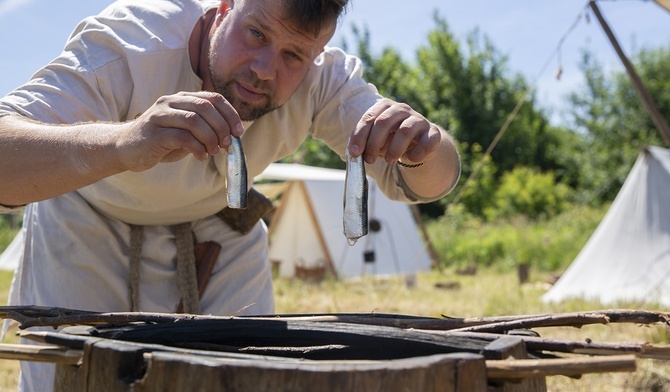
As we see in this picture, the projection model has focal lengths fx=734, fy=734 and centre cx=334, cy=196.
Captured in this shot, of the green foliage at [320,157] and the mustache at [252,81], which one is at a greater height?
the green foliage at [320,157]

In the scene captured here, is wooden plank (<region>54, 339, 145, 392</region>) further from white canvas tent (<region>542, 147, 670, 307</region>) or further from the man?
white canvas tent (<region>542, 147, 670, 307</region>)

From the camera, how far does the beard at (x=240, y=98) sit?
198 centimetres

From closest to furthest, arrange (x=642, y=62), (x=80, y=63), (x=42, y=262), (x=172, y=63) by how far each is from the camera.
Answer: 1. (x=80, y=63)
2. (x=172, y=63)
3. (x=42, y=262)
4. (x=642, y=62)

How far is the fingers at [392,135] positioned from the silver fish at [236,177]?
0.80 feet

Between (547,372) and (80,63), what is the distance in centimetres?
141

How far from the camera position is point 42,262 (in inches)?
89.7

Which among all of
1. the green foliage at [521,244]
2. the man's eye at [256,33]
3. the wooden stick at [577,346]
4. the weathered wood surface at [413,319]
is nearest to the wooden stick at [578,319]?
the weathered wood surface at [413,319]

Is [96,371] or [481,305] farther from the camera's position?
[481,305]

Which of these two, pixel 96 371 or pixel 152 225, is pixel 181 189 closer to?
pixel 152 225

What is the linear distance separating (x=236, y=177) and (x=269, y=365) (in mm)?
630

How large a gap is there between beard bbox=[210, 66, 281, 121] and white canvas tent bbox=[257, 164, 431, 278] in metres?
8.44

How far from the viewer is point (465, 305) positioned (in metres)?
6.33

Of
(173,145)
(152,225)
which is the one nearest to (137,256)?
(152,225)

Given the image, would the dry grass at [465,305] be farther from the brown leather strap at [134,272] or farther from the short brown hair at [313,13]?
the short brown hair at [313,13]
